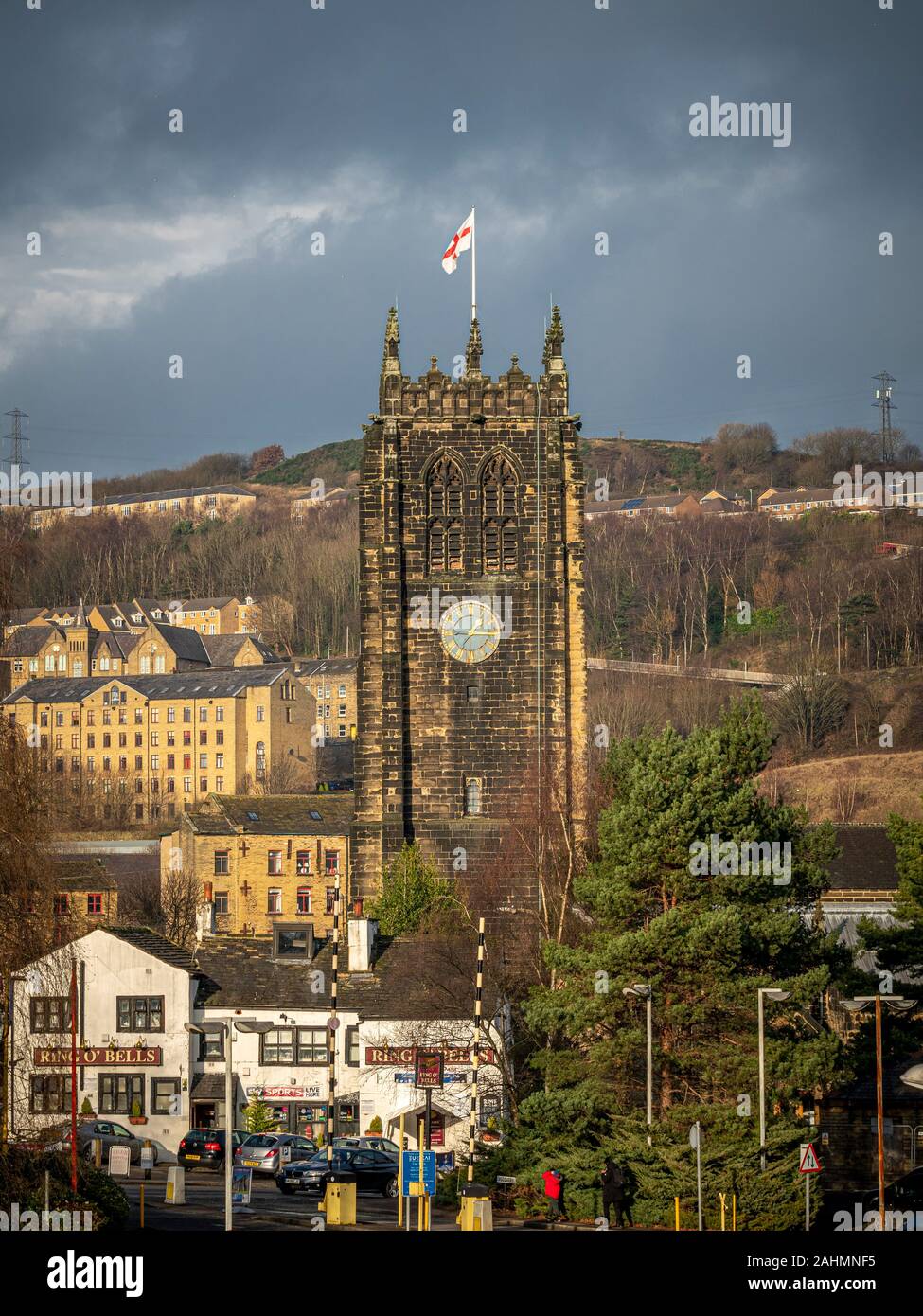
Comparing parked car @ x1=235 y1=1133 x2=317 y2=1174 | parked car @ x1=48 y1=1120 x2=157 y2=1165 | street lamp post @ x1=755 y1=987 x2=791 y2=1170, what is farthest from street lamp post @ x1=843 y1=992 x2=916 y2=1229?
parked car @ x1=48 y1=1120 x2=157 y2=1165

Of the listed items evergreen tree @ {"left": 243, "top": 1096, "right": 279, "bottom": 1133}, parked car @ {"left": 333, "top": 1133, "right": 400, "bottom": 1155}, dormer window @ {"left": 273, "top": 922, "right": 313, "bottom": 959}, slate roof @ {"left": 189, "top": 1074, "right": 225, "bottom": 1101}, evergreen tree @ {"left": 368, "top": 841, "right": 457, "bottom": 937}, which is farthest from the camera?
evergreen tree @ {"left": 368, "top": 841, "right": 457, "bottom": 937}

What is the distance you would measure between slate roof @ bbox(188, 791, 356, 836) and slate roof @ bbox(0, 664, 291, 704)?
5872cm

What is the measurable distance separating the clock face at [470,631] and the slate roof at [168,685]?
321ft

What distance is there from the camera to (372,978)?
71.8 meters

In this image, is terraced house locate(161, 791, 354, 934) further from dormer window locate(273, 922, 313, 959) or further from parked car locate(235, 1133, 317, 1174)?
parked car locate(235, 1133, 317, 1174)

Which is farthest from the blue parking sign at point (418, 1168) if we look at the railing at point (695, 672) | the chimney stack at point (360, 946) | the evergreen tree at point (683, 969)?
the railing at point (695, 672)

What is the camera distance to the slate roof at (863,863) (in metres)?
93.9

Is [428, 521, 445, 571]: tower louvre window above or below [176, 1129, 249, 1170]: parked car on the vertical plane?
above

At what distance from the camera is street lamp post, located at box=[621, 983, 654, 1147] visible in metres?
51.5

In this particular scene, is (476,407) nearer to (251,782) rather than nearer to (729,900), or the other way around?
(729,900)

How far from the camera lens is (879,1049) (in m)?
46.2

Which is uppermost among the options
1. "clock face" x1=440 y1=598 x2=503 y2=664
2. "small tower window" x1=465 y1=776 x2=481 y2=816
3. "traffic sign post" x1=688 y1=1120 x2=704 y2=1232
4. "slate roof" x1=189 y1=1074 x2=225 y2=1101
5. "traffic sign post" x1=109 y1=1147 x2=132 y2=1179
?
"clock face" x1=440 y1=598 x2=503 y2=664
